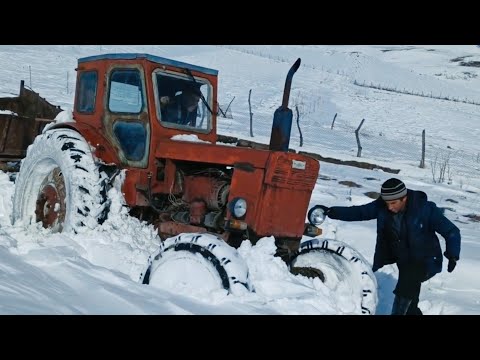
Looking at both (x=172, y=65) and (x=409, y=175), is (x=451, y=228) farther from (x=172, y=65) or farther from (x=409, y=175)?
(x=409, y=175)

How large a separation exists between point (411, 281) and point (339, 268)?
28.8 inches

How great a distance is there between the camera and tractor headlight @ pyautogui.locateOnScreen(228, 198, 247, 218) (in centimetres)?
493

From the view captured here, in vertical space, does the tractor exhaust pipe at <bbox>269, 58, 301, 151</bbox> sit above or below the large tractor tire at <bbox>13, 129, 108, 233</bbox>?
above

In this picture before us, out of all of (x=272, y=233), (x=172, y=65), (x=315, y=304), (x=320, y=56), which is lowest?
(x=315, y=304)

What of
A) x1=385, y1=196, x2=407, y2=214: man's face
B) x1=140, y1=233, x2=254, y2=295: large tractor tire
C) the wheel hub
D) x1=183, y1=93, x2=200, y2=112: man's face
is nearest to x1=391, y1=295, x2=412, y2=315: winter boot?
x1=385, y1=196, x2=407, y2=214: man's face

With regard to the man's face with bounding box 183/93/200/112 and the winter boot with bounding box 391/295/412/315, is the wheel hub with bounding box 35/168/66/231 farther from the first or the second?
the winter boot with bounding box 391/295/412/315

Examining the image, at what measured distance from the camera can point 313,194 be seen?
9.87 meters

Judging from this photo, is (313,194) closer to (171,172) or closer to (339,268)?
(171,172)

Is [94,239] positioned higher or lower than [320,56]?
lower

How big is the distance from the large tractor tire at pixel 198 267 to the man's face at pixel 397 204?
1.21m

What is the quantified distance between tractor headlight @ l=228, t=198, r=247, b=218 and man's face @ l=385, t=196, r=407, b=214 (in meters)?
1.14

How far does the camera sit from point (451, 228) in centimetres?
432
